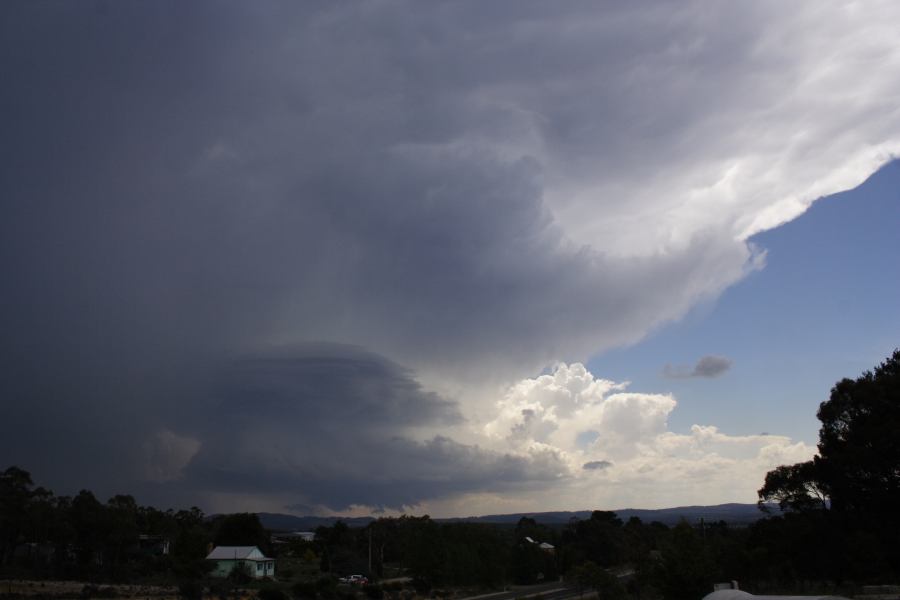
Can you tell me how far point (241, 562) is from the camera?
310 feet

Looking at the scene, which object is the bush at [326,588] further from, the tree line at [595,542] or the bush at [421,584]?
the bush at [421,584]

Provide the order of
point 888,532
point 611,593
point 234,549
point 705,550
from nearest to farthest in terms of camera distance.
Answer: point 705,550 → point 888,532 → point 611,593 → point 234,549

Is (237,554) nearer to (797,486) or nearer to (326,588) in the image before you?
(326,588)

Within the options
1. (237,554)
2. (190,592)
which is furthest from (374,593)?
(237,554)

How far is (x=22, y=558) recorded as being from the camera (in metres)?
95.5

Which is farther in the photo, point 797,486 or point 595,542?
point 595,542

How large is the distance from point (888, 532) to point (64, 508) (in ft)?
297

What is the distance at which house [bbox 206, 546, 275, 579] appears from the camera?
96.5m

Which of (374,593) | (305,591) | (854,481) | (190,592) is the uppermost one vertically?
(854,481)

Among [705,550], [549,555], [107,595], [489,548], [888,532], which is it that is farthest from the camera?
[549,555]

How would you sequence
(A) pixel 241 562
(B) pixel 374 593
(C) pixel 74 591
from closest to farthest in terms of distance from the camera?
(C) pixel 74 591, (B) pixel 374 593, (A) pixel 241 562

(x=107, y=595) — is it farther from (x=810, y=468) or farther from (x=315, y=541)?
(x=315, y=541)

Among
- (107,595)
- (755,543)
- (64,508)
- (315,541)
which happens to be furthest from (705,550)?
(315,541)

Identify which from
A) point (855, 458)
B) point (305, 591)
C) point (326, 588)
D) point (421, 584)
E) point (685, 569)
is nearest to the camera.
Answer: point (685, 569)
